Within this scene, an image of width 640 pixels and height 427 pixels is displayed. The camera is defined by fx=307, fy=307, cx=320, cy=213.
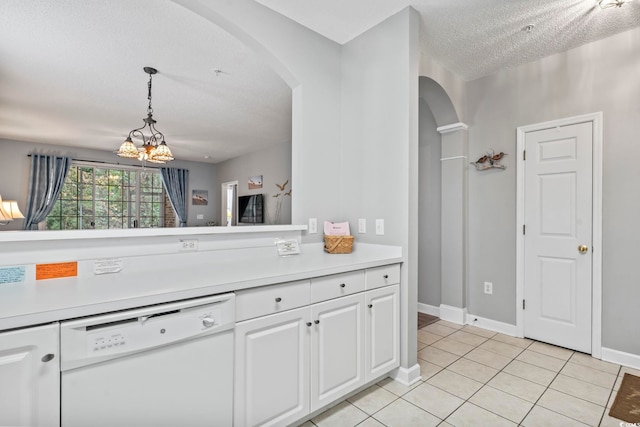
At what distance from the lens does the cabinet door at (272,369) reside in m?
1.35

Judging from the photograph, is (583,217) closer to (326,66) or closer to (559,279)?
(559,279)

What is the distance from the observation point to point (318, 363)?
1.62 meters

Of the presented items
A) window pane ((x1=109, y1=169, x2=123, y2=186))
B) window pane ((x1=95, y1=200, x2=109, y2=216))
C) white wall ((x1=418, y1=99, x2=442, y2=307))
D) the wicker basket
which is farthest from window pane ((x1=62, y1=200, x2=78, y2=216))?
white wall ((x1=418, y1=99, x2=442, y2=307))

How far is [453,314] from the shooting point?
3309 millimetres

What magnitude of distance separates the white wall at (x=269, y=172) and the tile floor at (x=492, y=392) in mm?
→ 3949

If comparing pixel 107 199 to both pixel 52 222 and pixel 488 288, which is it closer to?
pixel 52 222

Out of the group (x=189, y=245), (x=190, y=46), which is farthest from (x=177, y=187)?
(x=189, y=245)

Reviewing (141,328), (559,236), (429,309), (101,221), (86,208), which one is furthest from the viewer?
(101,221)

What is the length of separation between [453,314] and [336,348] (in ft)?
6.95

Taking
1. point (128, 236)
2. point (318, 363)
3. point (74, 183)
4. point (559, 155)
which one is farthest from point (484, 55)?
point (74, 183)

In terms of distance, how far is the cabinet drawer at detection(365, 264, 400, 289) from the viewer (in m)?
1.91

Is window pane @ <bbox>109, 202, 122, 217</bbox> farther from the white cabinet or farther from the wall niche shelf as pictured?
the wall niche shelf

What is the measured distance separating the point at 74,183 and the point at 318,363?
23.3ft

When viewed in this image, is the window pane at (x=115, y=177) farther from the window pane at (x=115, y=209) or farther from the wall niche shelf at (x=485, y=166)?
the wall niche shelf at (x=485, y=166)
